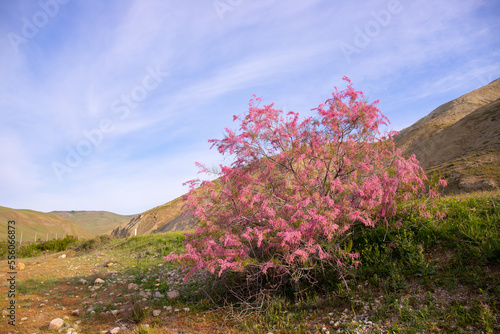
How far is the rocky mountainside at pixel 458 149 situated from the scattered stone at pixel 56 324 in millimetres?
14068

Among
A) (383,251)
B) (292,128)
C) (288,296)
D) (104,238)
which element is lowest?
(288,296)

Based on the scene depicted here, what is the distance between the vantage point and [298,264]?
19.2ft

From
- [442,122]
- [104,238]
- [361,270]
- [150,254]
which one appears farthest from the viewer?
[442,122]

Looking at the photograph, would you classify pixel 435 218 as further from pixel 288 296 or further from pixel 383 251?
pixel 288 296

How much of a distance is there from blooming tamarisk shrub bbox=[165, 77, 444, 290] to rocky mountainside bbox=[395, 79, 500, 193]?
11.3 meters

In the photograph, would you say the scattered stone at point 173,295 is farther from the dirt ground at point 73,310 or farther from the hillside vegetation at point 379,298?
the dirt ground at point 73,310

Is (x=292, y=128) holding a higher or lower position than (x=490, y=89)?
lower

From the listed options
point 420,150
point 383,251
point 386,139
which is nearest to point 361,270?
point 383,251

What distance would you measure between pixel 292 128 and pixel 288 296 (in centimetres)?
365

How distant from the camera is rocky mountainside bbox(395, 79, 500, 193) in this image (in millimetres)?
16688

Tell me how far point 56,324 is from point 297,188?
18.3 feet

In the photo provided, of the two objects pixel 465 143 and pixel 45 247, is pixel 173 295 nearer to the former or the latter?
pixel 45 247

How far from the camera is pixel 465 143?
96.1ft

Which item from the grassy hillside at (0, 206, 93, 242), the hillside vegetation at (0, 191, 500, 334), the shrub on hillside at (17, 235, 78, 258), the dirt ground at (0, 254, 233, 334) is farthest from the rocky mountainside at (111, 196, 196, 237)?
the grassy hillside at (0, 206, 93, 242)
